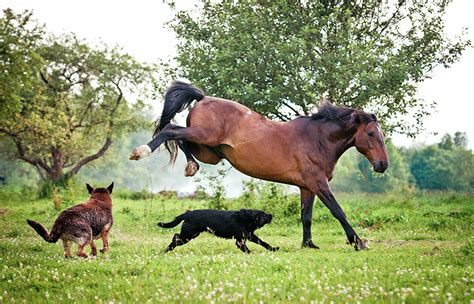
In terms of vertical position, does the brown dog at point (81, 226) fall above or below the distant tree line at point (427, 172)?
below

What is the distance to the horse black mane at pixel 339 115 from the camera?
11.6 m

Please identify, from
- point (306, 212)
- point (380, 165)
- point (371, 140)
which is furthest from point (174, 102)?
point (380, 165)

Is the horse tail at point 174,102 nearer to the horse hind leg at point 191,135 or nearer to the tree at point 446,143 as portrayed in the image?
the horse hind leg at point 191,135

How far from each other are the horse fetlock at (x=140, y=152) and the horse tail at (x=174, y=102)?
4.07 feet

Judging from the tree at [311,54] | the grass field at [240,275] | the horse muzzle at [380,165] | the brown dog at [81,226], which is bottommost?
the grass field at [240,275]

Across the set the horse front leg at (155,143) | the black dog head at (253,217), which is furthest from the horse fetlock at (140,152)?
the black dog head at (253,217)

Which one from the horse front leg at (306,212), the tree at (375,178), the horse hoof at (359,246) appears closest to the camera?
the horse hoof at (359,246)

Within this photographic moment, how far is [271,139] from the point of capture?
1111cm

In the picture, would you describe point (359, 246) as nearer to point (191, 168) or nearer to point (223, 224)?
point (223, 224)

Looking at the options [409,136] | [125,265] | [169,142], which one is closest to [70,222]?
[125,265]

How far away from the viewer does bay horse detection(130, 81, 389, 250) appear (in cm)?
1084

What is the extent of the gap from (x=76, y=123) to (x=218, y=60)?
96.5 ft

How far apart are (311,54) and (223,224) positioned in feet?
33.0

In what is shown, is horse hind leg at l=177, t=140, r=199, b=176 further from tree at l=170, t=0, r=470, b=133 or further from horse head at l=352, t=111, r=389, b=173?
tree at l=170, t=0, r=470, b=133
